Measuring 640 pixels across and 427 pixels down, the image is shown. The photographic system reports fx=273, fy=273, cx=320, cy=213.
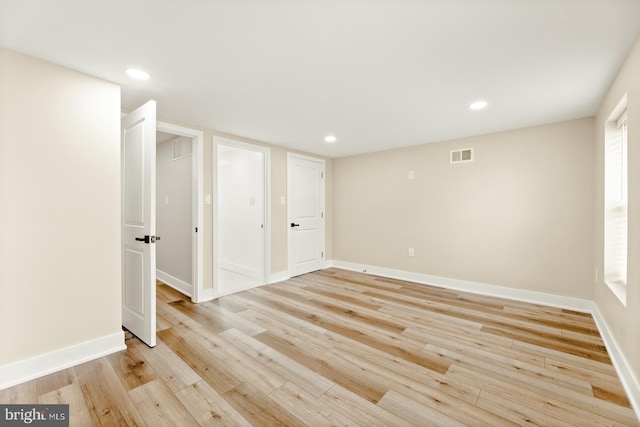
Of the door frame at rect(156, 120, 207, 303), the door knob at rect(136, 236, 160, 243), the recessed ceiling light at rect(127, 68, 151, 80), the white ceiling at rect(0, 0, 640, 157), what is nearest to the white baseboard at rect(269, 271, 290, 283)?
the door frame at rect(156, 120, 207, 303)

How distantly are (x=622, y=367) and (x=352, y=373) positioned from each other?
6.31 feet

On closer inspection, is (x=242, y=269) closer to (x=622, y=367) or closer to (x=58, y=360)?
(x=58, y=360)

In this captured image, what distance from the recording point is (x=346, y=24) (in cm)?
159

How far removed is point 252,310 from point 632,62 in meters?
3.88

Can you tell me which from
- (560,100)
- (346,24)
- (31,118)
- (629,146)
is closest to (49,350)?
(31,118)

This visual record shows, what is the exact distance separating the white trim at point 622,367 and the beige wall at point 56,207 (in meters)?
3.71

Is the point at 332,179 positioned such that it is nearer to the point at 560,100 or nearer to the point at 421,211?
the point at 421,211

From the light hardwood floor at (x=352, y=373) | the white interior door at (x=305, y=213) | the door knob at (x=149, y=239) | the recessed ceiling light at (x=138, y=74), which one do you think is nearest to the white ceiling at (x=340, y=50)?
the recessed ceiling light at (x=138, y=74)

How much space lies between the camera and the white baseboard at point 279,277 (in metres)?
4.44

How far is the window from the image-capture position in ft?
8.08

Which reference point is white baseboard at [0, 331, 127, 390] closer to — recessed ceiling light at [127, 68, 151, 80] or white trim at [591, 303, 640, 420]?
recessed ceiling light at [127, 68, 151, 80]

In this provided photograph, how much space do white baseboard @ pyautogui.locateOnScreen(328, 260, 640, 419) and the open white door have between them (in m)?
3.52

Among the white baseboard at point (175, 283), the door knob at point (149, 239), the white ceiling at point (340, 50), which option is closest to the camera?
the white ceiling at point (340, 50)

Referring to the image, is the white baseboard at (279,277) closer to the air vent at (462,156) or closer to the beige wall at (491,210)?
the beige wall at (491,210)
